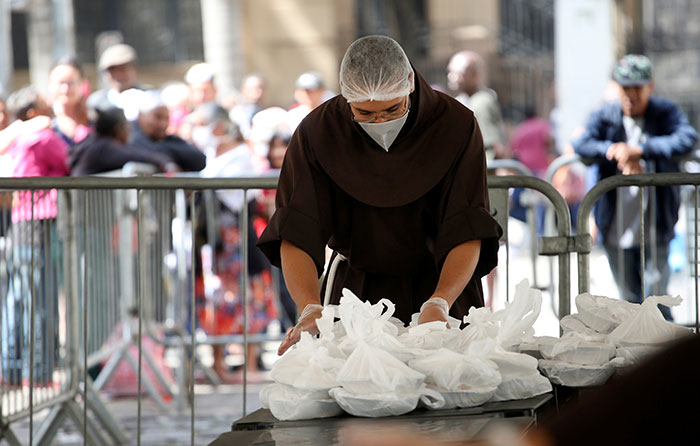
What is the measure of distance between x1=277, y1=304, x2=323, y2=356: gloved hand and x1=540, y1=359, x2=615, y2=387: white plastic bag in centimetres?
67

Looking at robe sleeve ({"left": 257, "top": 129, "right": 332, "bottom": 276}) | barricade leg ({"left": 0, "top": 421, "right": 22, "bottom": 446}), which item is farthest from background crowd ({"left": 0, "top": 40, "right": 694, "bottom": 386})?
robe sleeve ({"left": 257, "top": 129, "right": 332, "bottom": 276})

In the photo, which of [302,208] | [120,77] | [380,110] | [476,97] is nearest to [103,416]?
[302,208]

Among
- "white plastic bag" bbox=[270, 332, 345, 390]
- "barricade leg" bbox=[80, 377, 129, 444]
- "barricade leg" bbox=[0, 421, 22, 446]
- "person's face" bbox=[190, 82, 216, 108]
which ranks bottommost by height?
"barricade leg" bbox=[80, 377, 129, 444]

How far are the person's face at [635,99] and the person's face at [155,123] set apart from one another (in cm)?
313

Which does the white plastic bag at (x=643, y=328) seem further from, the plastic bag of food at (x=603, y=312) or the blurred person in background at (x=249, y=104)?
the blurred person in background at (x=249, y=104)

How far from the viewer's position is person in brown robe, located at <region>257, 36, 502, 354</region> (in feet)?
10.9

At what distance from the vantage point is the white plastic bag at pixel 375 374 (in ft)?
7.96

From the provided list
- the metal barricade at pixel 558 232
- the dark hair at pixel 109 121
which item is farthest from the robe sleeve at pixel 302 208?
the dark hair at pixel 109 121

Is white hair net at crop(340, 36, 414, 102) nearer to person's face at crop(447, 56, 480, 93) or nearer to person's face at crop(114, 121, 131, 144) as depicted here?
person's face at crop(114, 121, 131, 144)

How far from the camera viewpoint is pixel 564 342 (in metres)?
2.84

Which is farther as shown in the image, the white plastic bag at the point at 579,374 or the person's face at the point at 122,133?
the person's face at the point at 122,133

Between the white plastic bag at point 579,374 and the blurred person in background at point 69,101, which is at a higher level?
the blurred person in background at point 69,101

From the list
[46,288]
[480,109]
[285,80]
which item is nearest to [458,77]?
[480,109]

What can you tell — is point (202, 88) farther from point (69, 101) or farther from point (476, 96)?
point (476, 96)
